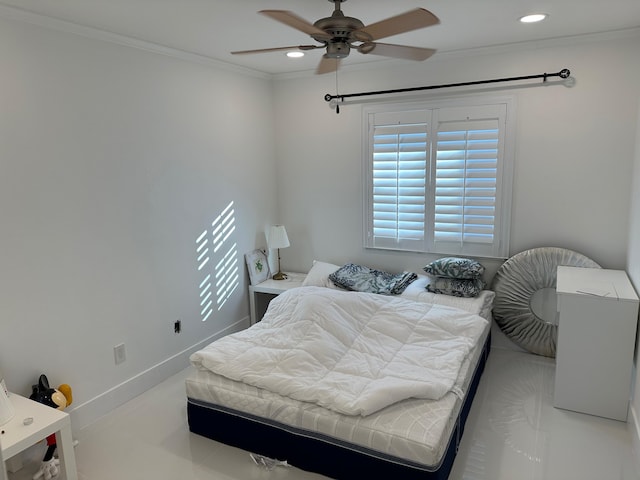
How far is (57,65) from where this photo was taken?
2607 mm

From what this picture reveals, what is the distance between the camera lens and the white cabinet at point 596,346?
→ 9.00 ft

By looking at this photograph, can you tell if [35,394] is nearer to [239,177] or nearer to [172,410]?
[172,410]

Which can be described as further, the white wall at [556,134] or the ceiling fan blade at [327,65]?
the white wall at [556,134]

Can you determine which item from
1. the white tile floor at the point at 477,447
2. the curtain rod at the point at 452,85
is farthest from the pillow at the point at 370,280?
the curtain rod at the point at 452,85

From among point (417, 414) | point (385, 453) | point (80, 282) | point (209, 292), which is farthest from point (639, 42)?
point (80, 282)

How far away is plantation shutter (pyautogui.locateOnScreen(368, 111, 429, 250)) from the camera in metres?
3.88

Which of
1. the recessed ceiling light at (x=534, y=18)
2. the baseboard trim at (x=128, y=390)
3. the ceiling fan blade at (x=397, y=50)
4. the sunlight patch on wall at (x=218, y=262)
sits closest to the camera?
the ceiling fan blade at (x=397, y=50)

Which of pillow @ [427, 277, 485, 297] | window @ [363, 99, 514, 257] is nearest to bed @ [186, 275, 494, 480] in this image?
pillow @ [427, 277, 485, 297]

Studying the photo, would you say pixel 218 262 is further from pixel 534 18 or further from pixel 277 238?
pixel 534 18

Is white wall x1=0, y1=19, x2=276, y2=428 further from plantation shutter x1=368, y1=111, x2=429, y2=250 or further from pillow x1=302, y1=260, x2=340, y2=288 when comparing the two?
plantation shutter x1=368, y1=111, x2=429, y2=250

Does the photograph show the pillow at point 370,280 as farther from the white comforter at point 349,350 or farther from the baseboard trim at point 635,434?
the baseboard trim at point 635,434

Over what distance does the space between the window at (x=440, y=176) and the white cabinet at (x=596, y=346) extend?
91 cm

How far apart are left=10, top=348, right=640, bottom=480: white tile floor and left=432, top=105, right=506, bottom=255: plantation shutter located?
1240 millimetres

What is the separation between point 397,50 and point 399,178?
1694 mm
